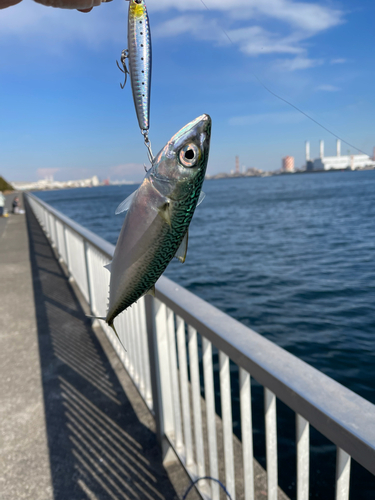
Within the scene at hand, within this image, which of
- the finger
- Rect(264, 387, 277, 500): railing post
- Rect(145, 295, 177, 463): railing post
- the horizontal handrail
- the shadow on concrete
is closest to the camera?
the finger

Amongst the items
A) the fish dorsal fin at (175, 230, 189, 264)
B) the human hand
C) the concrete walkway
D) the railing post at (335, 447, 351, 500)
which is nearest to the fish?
the fish dorsal fin at (175, 230, 189, 264)

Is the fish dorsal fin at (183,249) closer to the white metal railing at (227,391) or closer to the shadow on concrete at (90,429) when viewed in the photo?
the white metal railing at (227,391)

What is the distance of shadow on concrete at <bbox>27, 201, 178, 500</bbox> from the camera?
307 cm

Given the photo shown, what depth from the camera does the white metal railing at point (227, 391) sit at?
4.70 feet

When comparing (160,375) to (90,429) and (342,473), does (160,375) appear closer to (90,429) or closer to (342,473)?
(90,429)

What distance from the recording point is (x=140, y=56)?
0.60 m

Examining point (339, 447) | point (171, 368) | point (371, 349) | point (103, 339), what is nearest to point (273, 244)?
point (371, 349)

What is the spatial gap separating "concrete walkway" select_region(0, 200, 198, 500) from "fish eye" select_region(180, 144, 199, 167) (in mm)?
3100

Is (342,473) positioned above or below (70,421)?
above

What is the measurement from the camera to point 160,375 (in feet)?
11.0

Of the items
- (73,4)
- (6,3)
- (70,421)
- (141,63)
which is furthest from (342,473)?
(70,421)

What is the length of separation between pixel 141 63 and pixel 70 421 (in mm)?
3982

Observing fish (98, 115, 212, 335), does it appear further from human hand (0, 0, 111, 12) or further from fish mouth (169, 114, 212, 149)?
human hand (0, 0, 111, 12)

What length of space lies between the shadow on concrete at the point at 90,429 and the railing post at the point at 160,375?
6.5 inches
